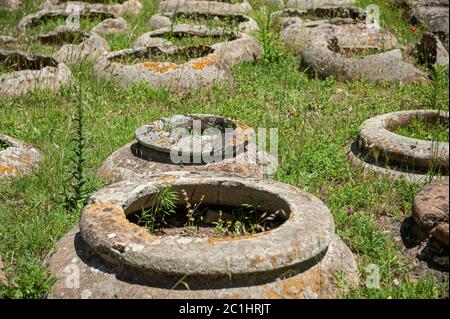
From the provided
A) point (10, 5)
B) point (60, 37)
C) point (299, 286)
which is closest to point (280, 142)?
point (299, 286)

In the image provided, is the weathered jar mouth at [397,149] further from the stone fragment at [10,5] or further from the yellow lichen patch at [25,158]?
the stone fragment at [10,5]

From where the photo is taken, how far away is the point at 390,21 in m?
12.4

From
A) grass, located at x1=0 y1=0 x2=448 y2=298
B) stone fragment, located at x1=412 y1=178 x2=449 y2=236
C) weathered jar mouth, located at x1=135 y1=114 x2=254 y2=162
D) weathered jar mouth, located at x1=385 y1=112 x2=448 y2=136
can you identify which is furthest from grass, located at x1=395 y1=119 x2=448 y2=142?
stone fragment, located at x1=412 y1=178 x2=449 y2=236

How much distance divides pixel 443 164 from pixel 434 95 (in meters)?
1.53

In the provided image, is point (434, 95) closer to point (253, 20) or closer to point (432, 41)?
point (432, 41)

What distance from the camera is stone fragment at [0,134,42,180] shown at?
5.93 metres

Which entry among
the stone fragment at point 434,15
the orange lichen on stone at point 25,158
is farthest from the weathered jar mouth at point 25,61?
the stone fragment at point 434,15

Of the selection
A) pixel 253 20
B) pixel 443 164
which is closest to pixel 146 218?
pixel 443 164

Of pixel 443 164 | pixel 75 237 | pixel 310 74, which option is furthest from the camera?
pixel 310 74

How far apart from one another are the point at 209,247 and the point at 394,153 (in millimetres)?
2655

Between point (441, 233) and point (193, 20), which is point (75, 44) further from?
point (441, 233)

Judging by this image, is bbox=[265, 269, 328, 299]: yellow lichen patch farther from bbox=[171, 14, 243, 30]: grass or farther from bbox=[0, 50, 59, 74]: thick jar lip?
bbox=[171, 14, 243, 30]: grass

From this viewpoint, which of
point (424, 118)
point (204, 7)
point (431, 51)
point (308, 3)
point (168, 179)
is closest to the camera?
point (168, 179)

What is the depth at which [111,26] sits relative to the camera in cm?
1154
